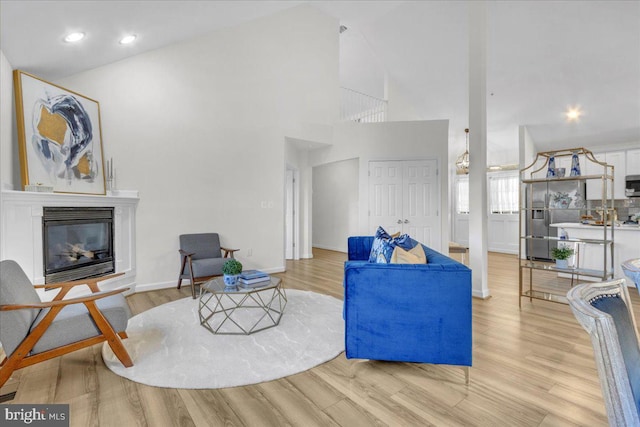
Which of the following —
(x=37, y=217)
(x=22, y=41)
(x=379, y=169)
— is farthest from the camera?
(x=379, y=169)

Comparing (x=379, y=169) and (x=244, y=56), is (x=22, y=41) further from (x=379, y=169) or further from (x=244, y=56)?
(x=379, y=169)

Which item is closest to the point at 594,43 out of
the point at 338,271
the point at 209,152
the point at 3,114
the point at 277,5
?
the point at 277,5

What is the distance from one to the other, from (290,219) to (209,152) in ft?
8.78

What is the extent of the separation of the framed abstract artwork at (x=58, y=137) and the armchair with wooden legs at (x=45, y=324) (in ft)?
5.24

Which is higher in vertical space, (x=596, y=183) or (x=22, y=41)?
(x=22, y=41)

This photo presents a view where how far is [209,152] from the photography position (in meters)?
4.95

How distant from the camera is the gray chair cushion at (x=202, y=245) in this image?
15.0 feet

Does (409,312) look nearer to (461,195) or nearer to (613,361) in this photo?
(613,361)

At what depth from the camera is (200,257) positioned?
4625 mm

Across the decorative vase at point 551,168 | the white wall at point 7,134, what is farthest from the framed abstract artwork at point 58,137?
the decorative vase at point 551,168

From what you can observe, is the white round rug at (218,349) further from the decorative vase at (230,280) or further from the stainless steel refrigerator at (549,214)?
the stainless steel refrigerator at (549,214)

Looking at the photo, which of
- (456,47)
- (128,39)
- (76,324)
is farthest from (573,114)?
(76,324)

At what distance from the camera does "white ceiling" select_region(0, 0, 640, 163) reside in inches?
117

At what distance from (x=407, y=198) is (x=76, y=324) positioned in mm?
5207
